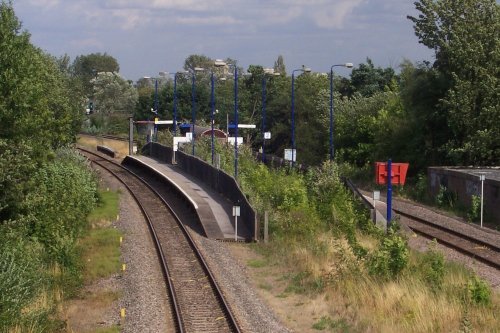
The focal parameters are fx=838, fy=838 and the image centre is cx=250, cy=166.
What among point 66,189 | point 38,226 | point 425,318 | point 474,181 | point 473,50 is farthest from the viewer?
point 473,50

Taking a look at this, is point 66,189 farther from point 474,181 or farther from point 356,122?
point 356,122

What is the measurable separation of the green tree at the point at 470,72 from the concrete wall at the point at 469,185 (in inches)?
139

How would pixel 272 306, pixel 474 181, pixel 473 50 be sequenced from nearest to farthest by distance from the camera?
1. pixel 272 306
2. pixel 474 181
3. pixel 473 50

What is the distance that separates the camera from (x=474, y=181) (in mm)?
37719

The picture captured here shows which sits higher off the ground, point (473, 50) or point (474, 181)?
point (473, 50)

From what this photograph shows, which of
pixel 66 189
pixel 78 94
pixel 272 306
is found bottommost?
pixel 272 306

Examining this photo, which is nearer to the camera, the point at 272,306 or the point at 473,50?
the point at 272,306

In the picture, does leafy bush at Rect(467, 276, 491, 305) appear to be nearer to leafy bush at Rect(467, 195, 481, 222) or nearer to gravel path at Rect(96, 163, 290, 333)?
gravel path at Rect(96, 163, 290, 333)

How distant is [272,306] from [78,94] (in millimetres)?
38824

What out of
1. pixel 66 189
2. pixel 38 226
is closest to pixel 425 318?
pixel 38 226

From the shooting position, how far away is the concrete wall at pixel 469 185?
3553 centimetres

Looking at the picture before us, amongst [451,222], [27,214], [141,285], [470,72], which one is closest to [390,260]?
[141,285]

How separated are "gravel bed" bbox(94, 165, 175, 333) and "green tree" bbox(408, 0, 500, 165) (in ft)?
65.3

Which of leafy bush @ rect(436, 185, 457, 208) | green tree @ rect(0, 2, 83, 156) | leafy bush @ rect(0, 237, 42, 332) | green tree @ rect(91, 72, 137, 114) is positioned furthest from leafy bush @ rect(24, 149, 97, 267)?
green tree @ rect(91, 72, 137, 114)
